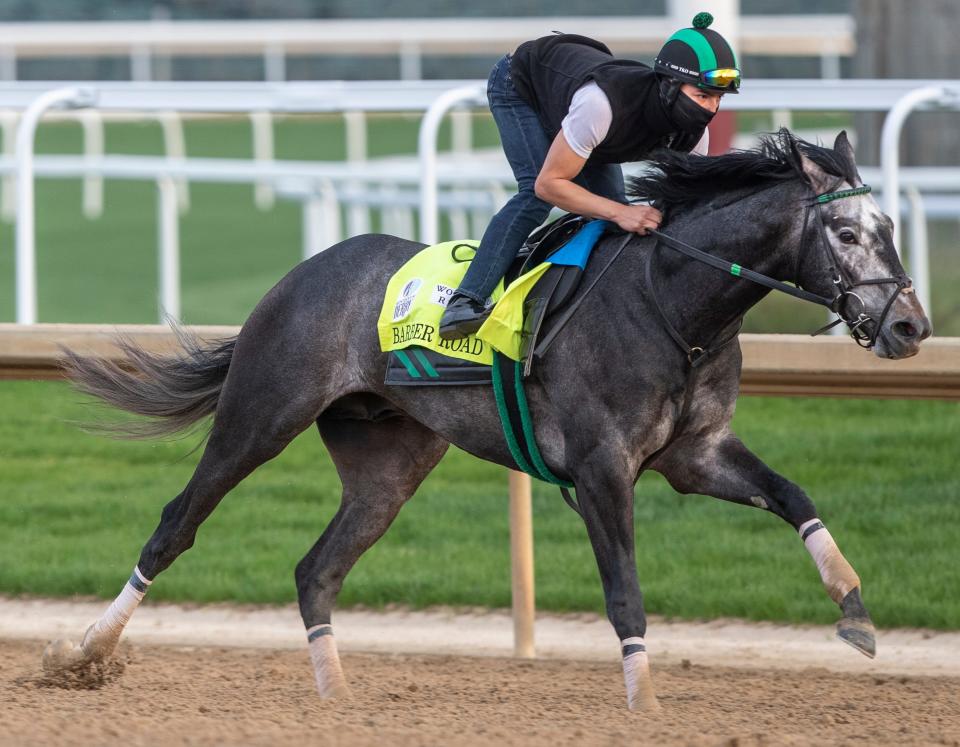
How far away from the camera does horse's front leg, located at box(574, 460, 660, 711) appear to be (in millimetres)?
4367

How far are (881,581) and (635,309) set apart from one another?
7.34 feet

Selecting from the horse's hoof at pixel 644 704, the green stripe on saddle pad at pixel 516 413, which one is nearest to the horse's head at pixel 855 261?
the green stripe on saddle pad at pixel 516 413

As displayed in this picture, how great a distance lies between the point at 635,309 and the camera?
14.5 ft

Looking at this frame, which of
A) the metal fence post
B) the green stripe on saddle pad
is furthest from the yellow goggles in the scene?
the metal fence post

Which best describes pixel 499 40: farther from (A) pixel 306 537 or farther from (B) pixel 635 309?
(B) pixel 635 309

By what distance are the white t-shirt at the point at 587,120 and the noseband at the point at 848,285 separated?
0.56m

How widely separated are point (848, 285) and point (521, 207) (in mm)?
980

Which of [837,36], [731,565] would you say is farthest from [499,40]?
[731,565]

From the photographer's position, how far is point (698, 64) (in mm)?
4312

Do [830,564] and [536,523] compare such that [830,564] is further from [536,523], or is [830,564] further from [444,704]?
[536,523]

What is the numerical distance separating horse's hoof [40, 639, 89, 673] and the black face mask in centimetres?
240

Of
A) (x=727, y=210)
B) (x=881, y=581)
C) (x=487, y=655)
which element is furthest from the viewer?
(x=881, y=581)

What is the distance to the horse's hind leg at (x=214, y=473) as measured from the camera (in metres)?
5.04

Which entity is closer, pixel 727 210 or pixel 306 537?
pixel 727 210
